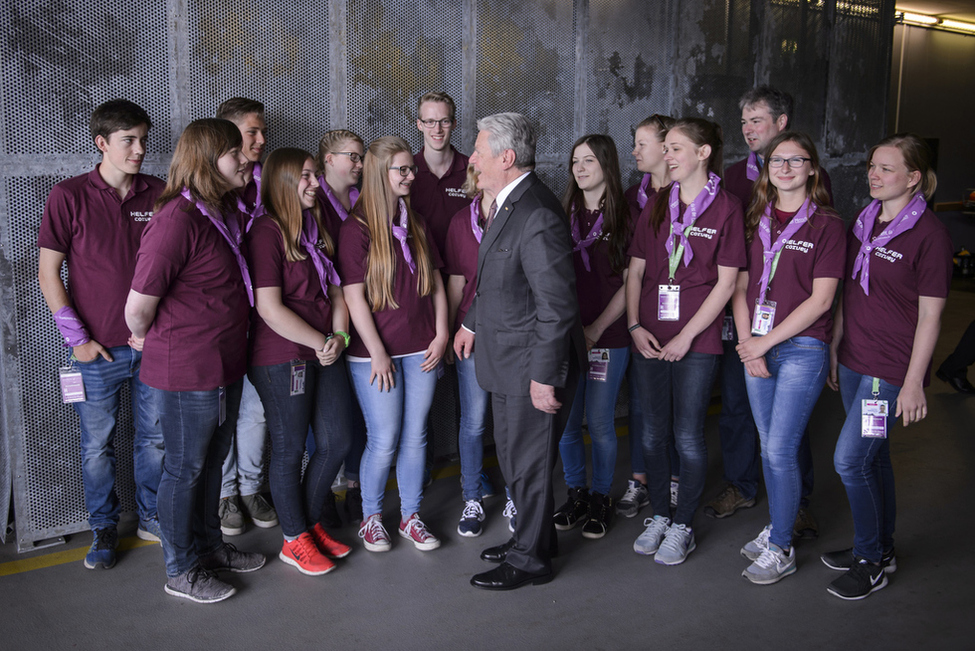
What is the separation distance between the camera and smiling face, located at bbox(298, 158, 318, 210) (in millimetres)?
3043

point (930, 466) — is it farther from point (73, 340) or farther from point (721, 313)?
point (73, 340)

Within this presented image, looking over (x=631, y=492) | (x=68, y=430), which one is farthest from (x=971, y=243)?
(x=68, y=430)

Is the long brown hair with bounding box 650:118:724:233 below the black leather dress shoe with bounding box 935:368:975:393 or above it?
above

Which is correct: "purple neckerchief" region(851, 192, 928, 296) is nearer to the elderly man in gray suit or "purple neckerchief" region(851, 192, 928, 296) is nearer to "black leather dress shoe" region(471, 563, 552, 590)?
the elderly man in gray suit

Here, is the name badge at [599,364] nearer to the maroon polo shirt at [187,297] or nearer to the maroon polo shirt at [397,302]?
the maroon polo shirt at [397,302]

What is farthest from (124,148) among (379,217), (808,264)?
(808,264)

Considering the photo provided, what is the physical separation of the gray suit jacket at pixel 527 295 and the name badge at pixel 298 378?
760 millimetres

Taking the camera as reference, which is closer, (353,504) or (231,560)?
(231,560)

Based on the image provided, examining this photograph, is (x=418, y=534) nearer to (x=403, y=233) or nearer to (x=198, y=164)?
(x=403, y=233)

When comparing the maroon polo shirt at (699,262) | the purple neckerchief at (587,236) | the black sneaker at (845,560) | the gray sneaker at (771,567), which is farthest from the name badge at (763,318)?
the black sneaker at (845,560)

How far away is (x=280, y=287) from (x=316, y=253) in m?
0.21

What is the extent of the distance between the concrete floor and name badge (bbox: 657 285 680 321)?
1.12m

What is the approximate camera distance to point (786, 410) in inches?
120

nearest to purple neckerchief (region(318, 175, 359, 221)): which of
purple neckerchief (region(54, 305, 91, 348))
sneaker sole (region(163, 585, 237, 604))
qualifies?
purple neckerchief (region(54, 305, 91, 348))
